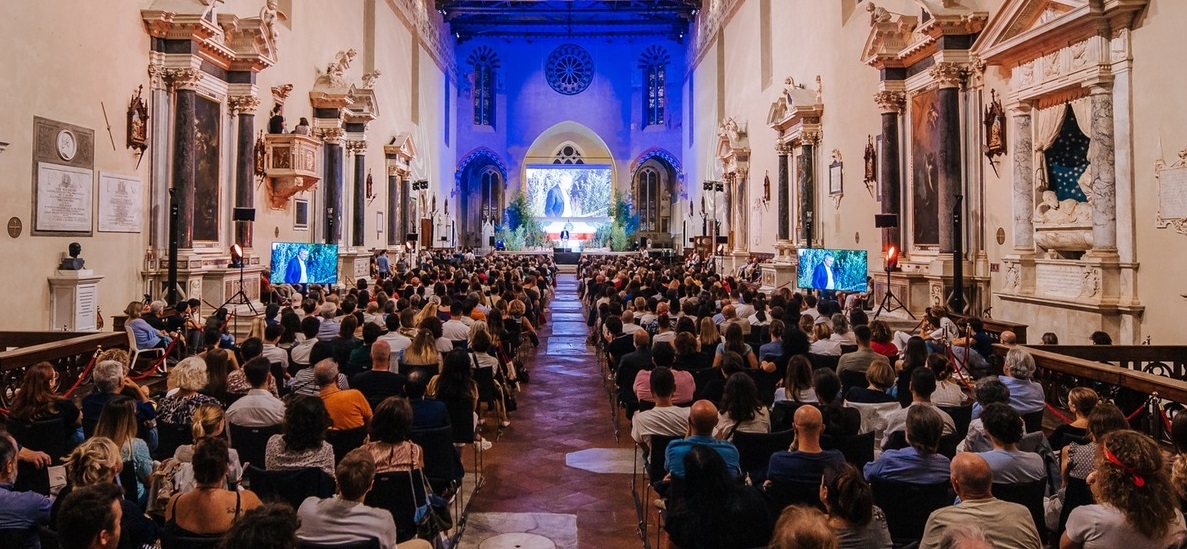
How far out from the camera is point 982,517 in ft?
10.6

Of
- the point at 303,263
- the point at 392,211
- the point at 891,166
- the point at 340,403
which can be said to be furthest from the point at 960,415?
the point at 392,211

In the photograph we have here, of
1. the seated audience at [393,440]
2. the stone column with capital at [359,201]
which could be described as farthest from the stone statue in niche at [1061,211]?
the stone column with capital at [359,201]

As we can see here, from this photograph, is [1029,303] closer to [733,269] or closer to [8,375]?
[8,375]

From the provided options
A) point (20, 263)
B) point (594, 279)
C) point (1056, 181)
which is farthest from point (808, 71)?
point (20, 263)

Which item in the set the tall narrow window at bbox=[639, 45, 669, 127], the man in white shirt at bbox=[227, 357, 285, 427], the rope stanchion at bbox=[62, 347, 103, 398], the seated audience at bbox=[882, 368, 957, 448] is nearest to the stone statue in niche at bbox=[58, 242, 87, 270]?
the rope stanchion at bbox=[62, 347, 103, 398]

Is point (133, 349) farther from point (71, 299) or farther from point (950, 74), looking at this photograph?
point (950, 74)

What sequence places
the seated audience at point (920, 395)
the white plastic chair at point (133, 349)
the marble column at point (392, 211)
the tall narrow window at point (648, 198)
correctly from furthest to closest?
1. the tall narrow window at point (648, 198)
2. the marble column at point (392, 211)
3. the white plastic chair at point (133, 349)
4. the seated audience at point (920, 395)

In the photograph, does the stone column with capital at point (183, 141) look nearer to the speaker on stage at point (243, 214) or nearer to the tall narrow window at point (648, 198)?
the speaker on stage at point (243, 214)

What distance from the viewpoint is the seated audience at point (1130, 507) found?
3078 mm

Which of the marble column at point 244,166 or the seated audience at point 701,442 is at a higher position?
the marble column at point 244,166

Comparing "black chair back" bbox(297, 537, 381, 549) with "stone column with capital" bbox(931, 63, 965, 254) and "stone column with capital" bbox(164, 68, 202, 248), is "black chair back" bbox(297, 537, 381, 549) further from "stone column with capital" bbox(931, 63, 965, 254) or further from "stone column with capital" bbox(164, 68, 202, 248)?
"stone column with capital" bbox(931, 63, 965, 254)

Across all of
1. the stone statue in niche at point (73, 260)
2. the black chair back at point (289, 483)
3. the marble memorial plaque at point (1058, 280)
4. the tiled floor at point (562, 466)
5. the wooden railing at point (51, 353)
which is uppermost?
the stone statue in niche at point (73, 260)

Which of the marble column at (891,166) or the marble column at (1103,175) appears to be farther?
the marble column at (891,166)

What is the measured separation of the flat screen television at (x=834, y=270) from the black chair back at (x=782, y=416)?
9057mm
